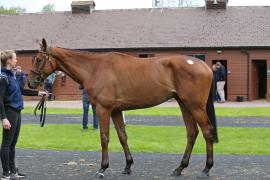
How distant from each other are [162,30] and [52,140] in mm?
22023

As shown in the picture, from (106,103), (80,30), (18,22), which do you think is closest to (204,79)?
(106,103)

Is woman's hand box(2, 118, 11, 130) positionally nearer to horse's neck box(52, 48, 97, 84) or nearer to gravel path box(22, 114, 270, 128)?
horse's neck box(52, 48, 97, 84)

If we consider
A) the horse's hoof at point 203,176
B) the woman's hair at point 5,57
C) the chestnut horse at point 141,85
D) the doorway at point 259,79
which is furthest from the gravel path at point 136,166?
the doorway at point 259,79

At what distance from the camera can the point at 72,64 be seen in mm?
9469

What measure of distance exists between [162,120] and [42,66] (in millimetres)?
10070

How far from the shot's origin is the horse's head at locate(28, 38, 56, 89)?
30.6 feet

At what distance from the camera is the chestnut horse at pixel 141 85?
8.90 m

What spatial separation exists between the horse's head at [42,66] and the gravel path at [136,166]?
1681 mm

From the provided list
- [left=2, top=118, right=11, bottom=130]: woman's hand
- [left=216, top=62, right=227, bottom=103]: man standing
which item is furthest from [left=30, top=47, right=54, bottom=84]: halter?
[left=216, top=62, right=227, bottom=103]: man standing

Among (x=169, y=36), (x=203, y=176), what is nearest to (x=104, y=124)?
(x=203, y=176)

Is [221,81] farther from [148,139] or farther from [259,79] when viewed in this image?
[148,139]

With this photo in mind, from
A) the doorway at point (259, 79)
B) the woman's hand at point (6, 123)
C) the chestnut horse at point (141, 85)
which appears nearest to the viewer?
the woman's hand at point (6, 123)

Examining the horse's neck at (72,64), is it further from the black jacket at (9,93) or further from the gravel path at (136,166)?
the gravel path at (136,166)

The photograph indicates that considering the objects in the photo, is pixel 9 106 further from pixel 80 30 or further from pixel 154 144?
pixel 80 30
